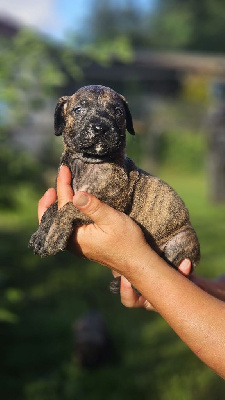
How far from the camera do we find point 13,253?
10953mm

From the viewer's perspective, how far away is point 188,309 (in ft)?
9.32

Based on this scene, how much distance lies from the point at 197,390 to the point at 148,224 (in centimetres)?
385

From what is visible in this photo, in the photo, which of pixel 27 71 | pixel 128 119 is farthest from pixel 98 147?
pixel 27 71

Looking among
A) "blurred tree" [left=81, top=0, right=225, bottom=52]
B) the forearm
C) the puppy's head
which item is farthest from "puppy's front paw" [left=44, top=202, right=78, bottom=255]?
"blurred tree" [left=81, top=0, right=225, bottom=52]

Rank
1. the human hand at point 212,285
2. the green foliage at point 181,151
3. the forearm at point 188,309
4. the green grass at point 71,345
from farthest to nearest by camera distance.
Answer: the green foliage at point 181,151
the green grass at point 71,345
the human hand at point 212,285
the forearm at point 188,309

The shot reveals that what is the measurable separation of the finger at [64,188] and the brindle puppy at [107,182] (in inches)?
1.7

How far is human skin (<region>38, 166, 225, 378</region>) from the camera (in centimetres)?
283

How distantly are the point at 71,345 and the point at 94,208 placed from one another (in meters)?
5.26

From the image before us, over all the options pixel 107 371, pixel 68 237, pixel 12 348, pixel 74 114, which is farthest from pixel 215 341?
pixel 12 348

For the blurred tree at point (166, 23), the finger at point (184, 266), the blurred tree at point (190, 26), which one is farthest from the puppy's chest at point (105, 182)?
the blurred tree at point (190, 26)

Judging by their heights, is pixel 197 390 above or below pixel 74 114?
below

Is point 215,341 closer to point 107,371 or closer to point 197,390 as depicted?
point 197,390

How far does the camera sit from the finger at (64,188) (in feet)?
10.1

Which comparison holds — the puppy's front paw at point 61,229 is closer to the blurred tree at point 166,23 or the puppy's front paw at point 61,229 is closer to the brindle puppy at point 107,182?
the brindle puppy at point 107,182
